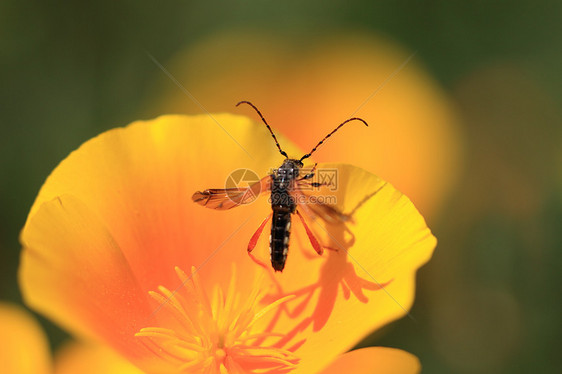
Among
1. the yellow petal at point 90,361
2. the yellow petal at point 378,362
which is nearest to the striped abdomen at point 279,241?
the yellow petal at point 378,362

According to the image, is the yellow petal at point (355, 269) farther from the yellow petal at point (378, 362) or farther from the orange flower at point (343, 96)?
the orange flower at point (343, 96)

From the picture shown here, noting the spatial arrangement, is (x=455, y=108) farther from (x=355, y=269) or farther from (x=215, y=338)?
(x=215, y=338)

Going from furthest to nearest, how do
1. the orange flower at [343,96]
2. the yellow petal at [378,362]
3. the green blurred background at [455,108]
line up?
the orange flower at [343,96]
the green blurred background at [455,108]
the yellow petal at [378,362]

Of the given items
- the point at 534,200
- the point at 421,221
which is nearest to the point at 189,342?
the point at 421,221

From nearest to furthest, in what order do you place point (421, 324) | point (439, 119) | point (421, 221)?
point (421, 221)
point (421, 324)
point (439, 119)

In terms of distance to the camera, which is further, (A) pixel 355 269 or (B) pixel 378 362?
(A) pixel 355 269

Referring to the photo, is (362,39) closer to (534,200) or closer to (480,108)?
(480,108)

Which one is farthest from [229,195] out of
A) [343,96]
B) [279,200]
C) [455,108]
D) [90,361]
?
[455,108]
